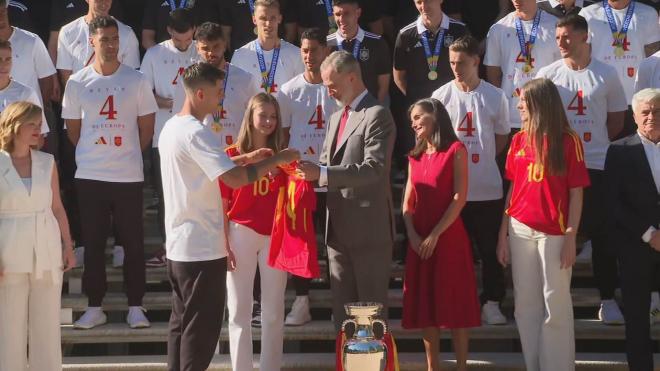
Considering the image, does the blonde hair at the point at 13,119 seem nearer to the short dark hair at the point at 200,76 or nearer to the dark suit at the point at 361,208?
the short dark hair at the point at 200,76

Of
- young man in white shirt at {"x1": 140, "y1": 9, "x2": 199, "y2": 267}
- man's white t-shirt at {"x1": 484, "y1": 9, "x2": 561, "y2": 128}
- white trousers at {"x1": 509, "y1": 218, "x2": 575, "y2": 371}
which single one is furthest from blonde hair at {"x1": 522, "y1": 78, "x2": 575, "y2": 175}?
young man in white shirt at {"x1": 140, "y1": 9, "x2": 199, "y2": 267}

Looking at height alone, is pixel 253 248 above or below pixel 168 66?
below

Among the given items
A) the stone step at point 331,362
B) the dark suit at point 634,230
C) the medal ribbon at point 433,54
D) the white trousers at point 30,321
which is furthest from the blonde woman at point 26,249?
the dark suit at point 634,230

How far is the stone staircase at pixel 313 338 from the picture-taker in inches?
294

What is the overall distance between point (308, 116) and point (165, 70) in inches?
50.6

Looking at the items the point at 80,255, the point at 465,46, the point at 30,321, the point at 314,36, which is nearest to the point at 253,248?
the point at 30,321

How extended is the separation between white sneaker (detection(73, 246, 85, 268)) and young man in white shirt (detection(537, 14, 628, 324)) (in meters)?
3.71

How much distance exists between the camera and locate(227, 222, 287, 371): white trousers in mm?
6789

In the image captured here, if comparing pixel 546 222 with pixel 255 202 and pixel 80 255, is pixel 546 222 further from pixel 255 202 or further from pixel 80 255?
pixel 80 255

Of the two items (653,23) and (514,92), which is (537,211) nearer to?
(514,92)

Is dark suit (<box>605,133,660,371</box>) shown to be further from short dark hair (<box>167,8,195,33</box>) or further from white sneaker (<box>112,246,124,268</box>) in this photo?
white sneaker (<box>112,246,124,268</box>)

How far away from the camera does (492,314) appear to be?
7.61m

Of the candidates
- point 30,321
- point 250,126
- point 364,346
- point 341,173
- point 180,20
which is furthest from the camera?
point 180,20

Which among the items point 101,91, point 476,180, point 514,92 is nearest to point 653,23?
point 514,92
